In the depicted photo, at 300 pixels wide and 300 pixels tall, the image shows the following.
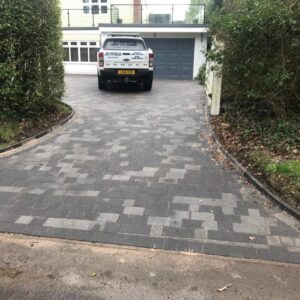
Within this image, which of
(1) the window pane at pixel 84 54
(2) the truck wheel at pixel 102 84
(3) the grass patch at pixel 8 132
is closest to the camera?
(3) the grass patch at pixel 8 132

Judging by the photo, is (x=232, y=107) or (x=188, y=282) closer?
(x=188, y=282)

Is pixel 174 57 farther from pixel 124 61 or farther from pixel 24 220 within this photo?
pixel 24 220

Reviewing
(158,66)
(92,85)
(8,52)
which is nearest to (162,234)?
(8,52)

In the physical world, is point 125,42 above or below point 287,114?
above

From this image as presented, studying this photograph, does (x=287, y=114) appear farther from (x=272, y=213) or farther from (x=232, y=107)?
(x=272, y=213)

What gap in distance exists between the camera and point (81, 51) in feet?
68.1

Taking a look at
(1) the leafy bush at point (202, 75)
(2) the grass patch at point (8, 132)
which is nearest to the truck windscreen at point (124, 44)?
(1) the leafy bush at point (202, 75)

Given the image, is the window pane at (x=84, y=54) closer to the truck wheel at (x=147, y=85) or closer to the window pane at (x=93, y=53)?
the window pane at (x=93, y=53)

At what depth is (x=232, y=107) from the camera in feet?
29.8

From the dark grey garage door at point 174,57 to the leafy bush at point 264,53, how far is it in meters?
11.5

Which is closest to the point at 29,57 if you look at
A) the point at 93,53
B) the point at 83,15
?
the point at 93,53

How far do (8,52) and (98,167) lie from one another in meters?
3.27

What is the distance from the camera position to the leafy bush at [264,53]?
629 cm

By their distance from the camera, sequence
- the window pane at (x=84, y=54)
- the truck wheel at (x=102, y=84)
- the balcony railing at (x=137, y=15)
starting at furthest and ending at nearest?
the window pane at (x=84, y=54)
the balcony railing at (x=137, y=15)
the truck wheel at (x=102, y=84)
